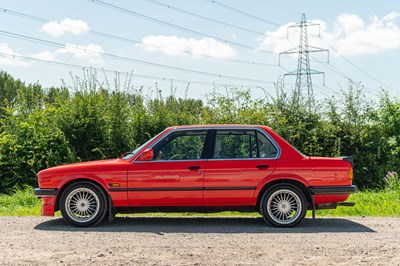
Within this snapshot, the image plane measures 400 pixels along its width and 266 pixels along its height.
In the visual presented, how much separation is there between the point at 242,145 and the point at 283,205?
1.20 m

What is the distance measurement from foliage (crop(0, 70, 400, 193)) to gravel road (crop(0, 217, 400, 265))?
5721mm

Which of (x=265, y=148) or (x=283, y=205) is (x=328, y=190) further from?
(x=265, y=148)

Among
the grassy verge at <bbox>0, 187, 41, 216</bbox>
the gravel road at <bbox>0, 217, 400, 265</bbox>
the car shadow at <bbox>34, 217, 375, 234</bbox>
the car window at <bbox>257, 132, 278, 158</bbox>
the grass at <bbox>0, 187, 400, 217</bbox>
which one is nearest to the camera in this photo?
the gravel road at <bbox>0, 217, 400, 265</bbox>

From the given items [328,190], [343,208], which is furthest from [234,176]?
[343,208]

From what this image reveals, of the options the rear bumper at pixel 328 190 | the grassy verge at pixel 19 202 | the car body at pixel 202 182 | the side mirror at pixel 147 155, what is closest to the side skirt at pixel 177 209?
the car body at pixel 202 182

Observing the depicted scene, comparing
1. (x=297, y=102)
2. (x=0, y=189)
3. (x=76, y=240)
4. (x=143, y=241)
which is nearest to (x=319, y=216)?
(x=143, y=241)

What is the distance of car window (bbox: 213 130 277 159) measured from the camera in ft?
28.8

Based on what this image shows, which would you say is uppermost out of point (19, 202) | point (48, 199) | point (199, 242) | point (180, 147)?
point (180, 147)

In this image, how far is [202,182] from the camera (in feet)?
28.2

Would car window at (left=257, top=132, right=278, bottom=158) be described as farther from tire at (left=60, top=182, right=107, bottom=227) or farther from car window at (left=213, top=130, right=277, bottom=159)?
tire at (left=60, top=182, right=107, bottom=227)

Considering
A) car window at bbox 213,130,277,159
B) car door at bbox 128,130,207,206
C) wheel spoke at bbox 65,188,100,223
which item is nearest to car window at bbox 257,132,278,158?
car window at bbox 213,130,277,159

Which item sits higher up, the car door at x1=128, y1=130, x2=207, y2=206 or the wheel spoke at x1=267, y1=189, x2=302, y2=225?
the car door at x1=128, y1=130, x2=207, y2=206

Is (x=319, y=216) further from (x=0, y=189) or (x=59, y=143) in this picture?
(x=0, y=189)

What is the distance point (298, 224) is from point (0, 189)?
9560mm
